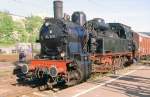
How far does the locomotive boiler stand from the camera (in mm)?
15031

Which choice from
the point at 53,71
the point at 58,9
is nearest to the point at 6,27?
the point at 58,9

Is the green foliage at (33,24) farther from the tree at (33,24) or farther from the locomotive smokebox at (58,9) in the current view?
the locomotive smokebox at (58,9)

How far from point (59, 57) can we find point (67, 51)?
0.49m

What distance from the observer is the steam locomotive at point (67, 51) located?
50.0 feet

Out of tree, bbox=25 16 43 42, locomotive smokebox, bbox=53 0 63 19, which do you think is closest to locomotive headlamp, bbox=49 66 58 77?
locomotive smokebox, bbox=53 0 63 19

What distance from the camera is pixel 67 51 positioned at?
51.6ft

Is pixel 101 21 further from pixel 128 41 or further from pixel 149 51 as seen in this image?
pixel 149 51

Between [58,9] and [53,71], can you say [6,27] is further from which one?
[53,71]

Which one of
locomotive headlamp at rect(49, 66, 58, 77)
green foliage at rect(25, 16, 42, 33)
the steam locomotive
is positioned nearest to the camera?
locomotive headlamp at rect(49, 66, 58, 77)

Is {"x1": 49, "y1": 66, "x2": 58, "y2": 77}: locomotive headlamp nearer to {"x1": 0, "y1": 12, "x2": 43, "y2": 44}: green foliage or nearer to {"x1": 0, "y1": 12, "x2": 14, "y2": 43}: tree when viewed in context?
{"x1": 0, "y1": 12, "x2": 43, "y2": 44}: green foliage

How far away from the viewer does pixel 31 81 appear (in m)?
17.8

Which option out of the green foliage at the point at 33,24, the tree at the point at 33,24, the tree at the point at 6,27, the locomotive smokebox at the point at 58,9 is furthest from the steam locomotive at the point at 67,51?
the green foliage at the point at 33,24

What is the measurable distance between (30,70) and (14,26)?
86.2 metres

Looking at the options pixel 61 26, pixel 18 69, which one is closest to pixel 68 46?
pixel 61 26
